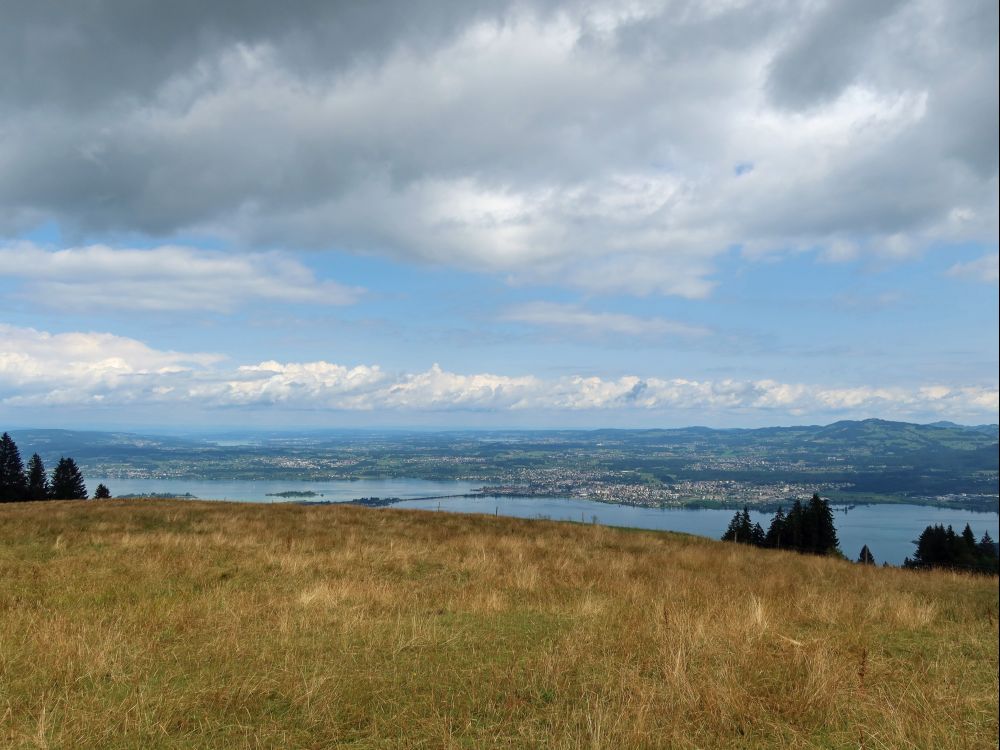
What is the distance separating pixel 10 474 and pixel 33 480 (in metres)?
5.69

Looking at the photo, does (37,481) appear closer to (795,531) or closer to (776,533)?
(776,533)

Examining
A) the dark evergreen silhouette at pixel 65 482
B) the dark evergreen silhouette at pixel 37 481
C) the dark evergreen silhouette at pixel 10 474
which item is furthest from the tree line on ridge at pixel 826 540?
the dark evergreen silhouette at pixel 37 481

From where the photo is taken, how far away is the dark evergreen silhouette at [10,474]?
5380 centimetres

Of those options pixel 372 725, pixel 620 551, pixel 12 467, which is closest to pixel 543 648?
pixel 372 725

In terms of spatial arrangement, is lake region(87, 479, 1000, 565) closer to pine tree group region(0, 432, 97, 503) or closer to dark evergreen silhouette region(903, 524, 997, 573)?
dark evergreen silhouette region(903, 524, 997, 573)

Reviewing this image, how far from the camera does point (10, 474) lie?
179ft

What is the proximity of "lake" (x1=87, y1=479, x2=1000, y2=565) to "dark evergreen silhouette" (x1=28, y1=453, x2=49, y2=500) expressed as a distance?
46.6 meters

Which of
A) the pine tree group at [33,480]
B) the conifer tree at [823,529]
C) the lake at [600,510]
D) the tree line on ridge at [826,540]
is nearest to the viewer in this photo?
the tree line on ridge at [826,540]

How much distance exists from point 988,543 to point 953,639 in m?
69.3

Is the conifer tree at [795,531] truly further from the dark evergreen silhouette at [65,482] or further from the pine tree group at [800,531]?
the dark evergreen silhouette at [65,482]

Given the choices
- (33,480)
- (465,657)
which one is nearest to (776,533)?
(465,657)

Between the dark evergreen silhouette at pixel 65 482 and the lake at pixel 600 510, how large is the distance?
44.9m

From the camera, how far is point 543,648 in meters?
7.39

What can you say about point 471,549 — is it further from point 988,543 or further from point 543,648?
point 988,543
